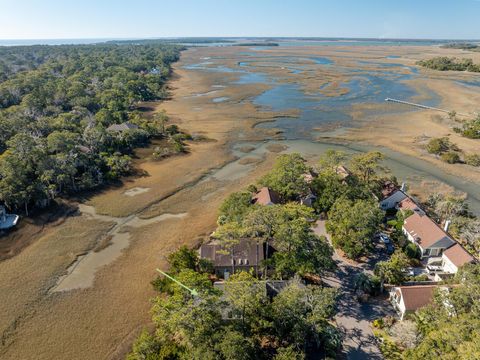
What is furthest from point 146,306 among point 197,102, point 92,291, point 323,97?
point 323,97

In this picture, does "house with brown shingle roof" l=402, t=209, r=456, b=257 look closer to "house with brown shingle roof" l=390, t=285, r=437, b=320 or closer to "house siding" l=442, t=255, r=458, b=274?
"house siding" l=442, t=255, r=458, b=274

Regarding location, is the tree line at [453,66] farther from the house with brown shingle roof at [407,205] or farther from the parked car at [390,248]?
the parked car at [390,248]

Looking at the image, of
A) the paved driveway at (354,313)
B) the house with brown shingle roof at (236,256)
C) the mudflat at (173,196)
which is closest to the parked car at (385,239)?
the paved driveway at (354,313)

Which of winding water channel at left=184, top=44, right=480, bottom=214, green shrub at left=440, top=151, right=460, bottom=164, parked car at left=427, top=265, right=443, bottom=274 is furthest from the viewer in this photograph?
green shrub at left=440, top=151, right=460, bottom=164

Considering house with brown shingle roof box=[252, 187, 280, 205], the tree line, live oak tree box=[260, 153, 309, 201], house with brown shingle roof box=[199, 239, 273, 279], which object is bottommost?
house with brown shingle roof box=[199, 239, 273, 279]

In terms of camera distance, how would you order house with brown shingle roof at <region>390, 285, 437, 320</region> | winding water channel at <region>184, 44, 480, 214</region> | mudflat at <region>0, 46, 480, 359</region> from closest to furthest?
house with brown shingle roof at <region>390, 285, 437, 320</region> < mudflat at <region>0, 46, 480, 359</region> < winding water channel at <region>184, 44, 480, 214</region>

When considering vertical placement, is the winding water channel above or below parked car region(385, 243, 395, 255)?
above

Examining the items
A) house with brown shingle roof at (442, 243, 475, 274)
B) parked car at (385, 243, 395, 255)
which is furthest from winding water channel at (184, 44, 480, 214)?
parked car at (385, 243, 395, 255)

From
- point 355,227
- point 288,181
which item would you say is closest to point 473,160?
point 288,181
